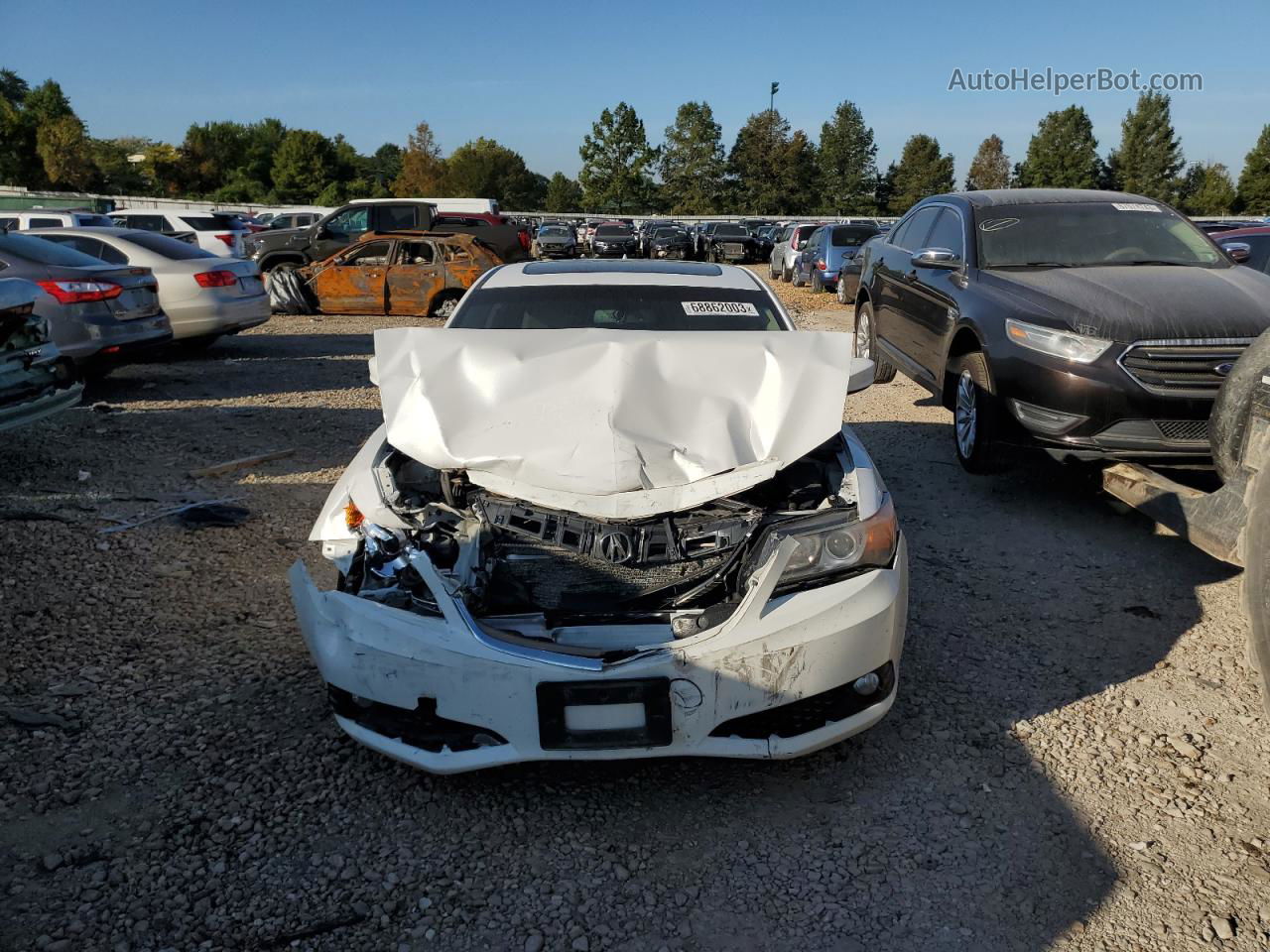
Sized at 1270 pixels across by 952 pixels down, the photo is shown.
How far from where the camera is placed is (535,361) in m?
3.55

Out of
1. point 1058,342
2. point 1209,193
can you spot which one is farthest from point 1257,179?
point 1058,342

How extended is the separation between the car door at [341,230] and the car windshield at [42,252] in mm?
9073

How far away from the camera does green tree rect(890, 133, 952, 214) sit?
8869 cm

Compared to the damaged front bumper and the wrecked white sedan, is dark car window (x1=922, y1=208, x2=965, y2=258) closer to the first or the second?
the wrecked white sedan

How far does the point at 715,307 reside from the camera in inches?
183

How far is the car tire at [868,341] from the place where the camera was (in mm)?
8867

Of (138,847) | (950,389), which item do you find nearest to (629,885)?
(138,847)

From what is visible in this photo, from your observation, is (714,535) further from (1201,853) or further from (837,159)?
(837,159)

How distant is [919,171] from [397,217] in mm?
81156

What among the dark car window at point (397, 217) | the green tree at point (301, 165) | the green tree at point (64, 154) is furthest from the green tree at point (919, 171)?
the dark car window at point (397, 217)

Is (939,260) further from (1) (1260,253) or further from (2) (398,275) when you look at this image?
(2) (398,275)

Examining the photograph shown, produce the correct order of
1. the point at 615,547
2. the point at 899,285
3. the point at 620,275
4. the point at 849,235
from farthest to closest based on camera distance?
the point at 849,235 → the point at 899,285 → the point at 620,275 → the point at 615,547

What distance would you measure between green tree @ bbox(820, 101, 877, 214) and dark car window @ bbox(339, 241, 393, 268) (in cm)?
7856

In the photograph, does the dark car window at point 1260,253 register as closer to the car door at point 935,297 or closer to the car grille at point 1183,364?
the car door at point 935,297
